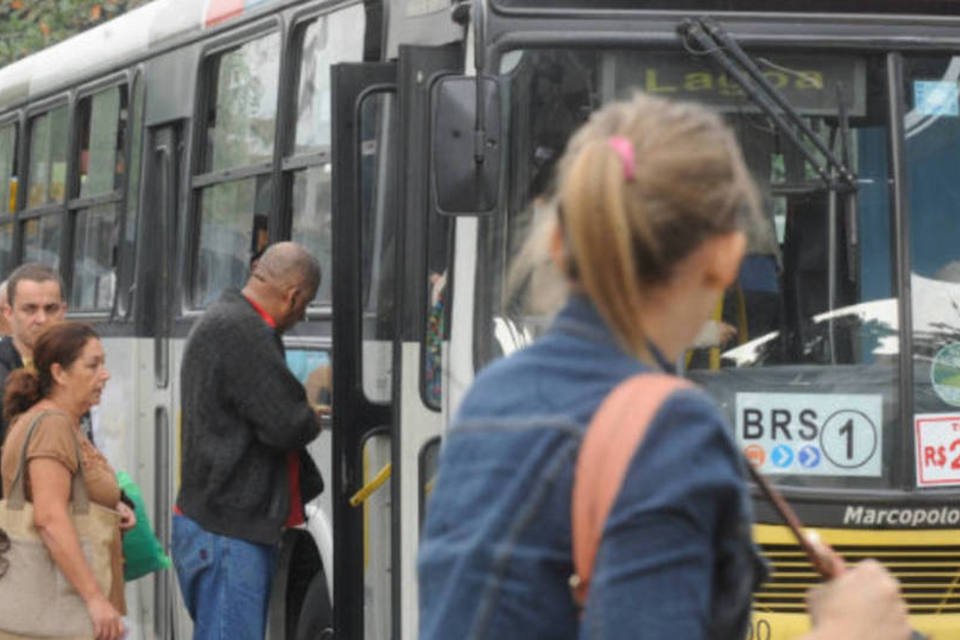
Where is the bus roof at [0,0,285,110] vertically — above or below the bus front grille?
above

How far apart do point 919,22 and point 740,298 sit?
35.5 inches

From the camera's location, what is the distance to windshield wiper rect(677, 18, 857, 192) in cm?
668

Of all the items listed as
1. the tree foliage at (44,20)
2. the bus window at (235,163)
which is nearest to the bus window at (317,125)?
the bus window at (235,163)

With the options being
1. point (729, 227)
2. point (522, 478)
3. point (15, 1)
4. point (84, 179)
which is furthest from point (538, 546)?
point (15, 1)

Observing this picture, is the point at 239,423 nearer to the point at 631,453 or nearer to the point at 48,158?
the point at 48,158

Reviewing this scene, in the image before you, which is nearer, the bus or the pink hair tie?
the pink hair tie

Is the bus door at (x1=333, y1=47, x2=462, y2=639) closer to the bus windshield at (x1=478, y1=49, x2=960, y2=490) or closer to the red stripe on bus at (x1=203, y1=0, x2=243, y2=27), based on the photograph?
the bus windshield at (x1=478, y1=49, x2=960, y2=490)

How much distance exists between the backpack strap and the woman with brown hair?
4.47 meters

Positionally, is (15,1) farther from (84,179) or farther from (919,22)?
(919,22)

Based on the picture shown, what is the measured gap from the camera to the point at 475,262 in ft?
22.6

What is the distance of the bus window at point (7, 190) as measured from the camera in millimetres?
14010

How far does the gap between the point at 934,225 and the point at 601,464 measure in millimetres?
4490

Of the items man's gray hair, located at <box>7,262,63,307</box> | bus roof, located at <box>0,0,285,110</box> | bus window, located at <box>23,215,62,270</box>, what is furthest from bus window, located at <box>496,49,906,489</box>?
bus window, located at <box>23,215,62,270</box>

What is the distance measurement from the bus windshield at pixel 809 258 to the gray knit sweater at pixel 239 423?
136 centimetres
